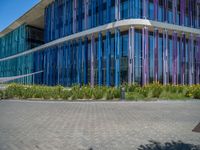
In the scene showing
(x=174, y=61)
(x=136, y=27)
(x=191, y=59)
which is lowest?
(x=174, y=61)

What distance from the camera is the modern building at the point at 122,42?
33281mm

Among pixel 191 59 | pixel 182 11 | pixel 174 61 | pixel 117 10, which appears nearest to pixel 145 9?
pixel 117 10

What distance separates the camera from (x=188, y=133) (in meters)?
8.48

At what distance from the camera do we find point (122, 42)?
34.4 metres

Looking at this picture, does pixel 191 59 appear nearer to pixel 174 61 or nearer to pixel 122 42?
pixel 174 61

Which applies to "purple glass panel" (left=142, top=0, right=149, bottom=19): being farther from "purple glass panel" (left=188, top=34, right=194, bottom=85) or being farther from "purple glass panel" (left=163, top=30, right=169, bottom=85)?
"purple glass panel" (left=188, top=34, right=194, bottom=85)

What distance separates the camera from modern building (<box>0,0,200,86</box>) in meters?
33.3

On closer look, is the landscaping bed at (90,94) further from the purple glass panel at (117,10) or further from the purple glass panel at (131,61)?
the purple glass panel at (117,10)

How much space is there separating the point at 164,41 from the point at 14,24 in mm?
44121

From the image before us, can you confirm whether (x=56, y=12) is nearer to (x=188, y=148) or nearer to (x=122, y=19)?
(x=122, y=19)

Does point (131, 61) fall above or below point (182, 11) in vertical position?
below

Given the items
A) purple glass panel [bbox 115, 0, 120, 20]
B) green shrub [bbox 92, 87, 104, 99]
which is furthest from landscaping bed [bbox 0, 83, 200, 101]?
purple glass panel [bbox 115, 0, 120, 20]

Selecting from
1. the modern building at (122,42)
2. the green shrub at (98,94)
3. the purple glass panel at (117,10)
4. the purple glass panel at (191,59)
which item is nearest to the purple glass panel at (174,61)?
the modern building at (122,42)

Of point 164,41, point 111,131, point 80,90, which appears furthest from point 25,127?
point 164,41
